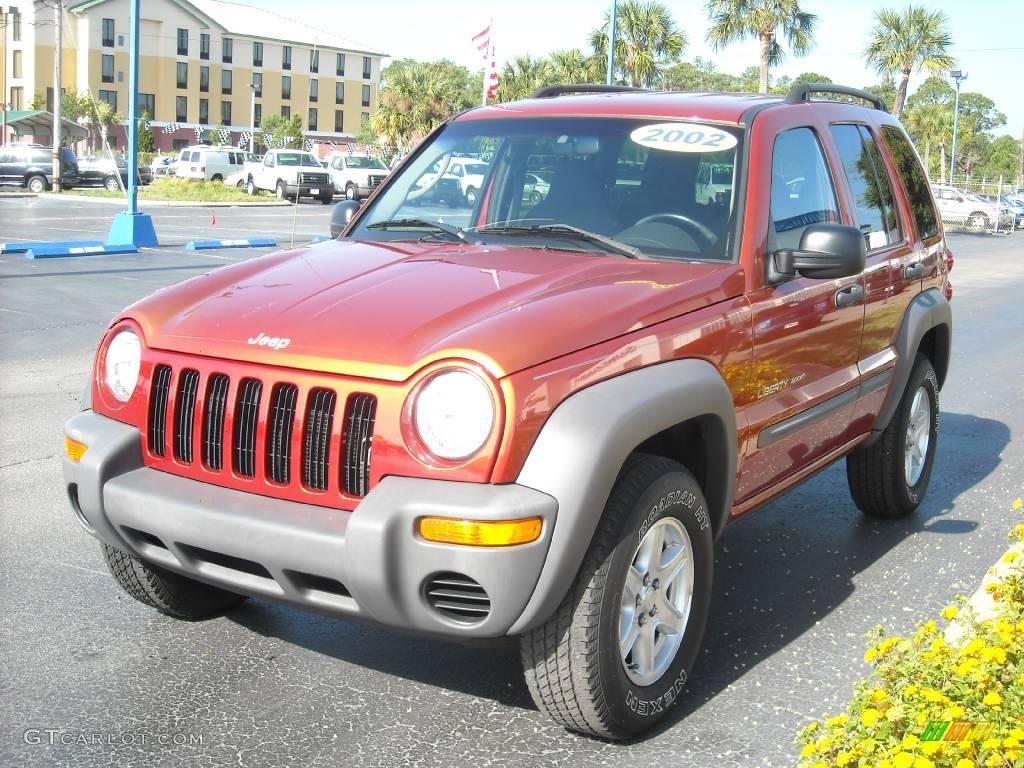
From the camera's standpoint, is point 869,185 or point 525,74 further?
point 525,74

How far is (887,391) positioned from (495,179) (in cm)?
193

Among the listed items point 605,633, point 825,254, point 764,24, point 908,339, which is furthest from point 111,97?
point 605,633

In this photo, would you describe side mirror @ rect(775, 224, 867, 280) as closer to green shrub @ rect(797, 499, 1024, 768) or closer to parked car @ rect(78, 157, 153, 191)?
green shrub @ rect(797, 499, 1024, 768)

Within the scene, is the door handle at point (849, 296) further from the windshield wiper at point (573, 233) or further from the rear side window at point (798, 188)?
the windshield wiper at point (573, 233)

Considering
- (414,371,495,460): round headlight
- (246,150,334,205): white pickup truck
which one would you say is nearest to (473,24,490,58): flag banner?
(246,150,334,205): white pickup truck

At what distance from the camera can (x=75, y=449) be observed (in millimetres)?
3666

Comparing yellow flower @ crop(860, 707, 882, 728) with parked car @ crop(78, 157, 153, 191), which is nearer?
yellow flower @ crop(860, 707, 882, 728)

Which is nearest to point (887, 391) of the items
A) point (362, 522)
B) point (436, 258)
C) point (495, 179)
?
point (495, 179)

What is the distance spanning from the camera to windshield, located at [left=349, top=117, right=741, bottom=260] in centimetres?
422

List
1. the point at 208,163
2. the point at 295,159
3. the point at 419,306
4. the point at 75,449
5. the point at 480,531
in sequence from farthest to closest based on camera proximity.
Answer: the point at 208,163 < the point at 295,159 < the point at 75,449 < the point at 419,306 < the point at 480,531

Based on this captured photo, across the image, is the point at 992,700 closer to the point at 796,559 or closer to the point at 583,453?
the point at 583,453

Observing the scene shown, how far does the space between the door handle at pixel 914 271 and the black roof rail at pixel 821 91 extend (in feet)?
2.70

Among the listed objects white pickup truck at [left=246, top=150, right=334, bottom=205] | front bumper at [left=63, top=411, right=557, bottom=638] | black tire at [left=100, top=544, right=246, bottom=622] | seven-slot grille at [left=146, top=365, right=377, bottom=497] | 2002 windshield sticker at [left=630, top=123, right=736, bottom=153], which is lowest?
black tire at [left=100, top=544, right=246, bottom=622]

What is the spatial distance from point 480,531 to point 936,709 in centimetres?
112
